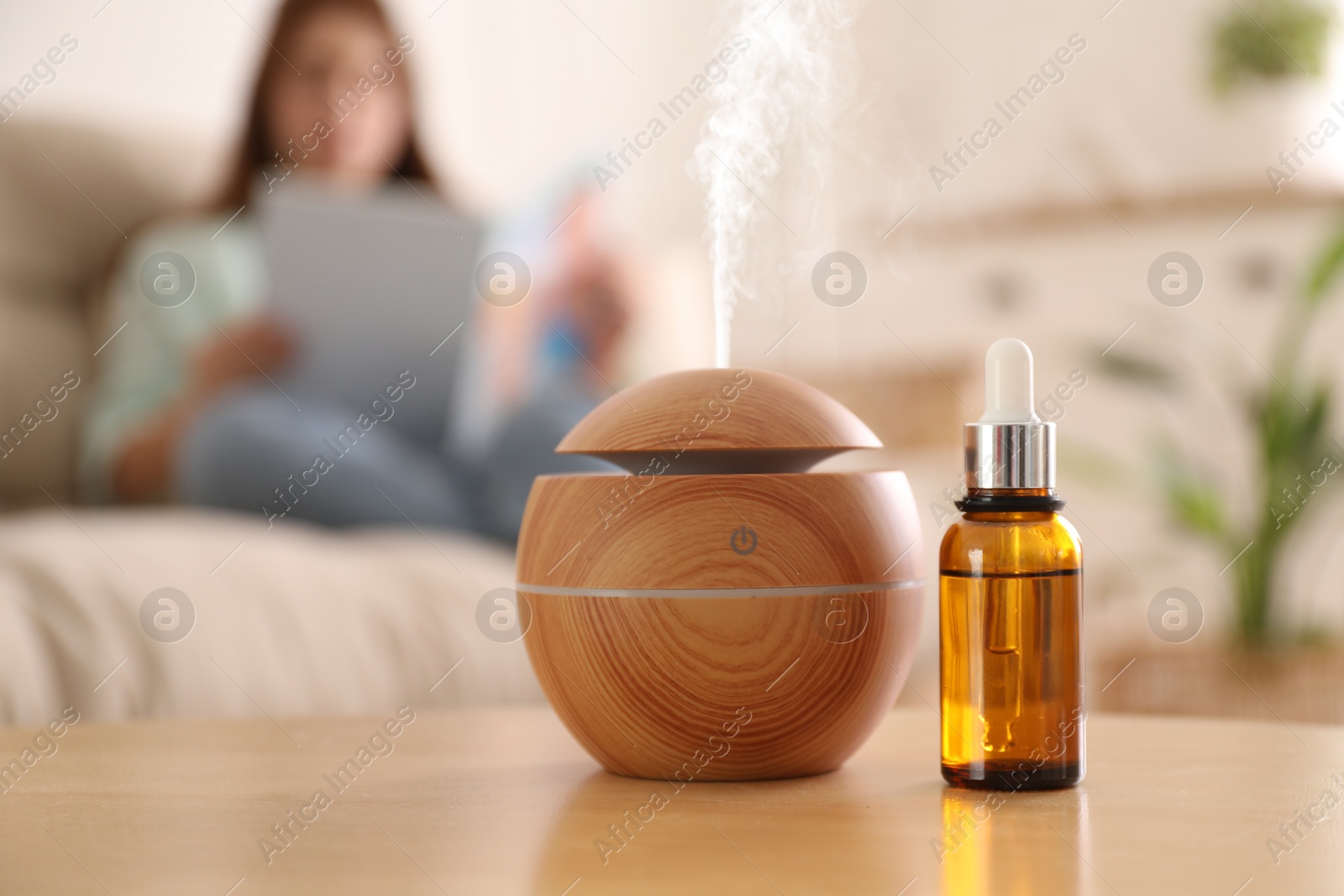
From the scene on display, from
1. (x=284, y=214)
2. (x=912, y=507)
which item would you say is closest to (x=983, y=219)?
(x=284, y=214)

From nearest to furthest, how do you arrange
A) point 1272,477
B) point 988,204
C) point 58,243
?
point 58,243
point 1272,477
point 988,204

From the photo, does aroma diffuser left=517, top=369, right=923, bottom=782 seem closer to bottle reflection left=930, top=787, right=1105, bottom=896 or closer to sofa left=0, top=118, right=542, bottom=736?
bottle reflection left=930, top=787, right=1105, bottom=896

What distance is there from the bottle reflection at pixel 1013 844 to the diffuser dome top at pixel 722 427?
14cm

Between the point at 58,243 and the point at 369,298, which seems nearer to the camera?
the point at 369,298

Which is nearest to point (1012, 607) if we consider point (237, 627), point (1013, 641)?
point (1013, 641)

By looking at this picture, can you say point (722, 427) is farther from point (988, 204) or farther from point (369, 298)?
point (988, 204)

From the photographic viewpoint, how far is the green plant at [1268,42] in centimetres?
241

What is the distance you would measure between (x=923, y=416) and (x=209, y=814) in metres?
2.21

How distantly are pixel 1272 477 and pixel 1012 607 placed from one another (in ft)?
6.00

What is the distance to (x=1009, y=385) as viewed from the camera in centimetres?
45

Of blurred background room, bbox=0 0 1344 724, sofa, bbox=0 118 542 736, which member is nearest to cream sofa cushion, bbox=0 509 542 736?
sofa, bbox=0 118 542 736

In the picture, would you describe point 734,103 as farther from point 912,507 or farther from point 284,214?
point 912,507

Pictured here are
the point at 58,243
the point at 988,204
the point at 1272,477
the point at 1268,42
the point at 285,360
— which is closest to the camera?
the point at 285,360

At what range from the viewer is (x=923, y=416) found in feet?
8.28
